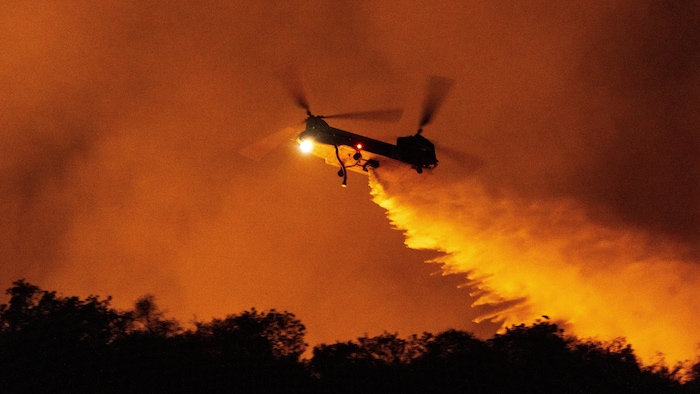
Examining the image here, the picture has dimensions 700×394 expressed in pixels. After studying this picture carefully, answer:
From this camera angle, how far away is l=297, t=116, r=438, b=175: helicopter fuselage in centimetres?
2609

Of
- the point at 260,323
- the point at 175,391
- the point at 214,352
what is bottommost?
the point at 175,391

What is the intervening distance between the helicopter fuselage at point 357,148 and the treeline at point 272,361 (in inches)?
350

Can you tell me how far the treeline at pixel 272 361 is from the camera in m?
28.7

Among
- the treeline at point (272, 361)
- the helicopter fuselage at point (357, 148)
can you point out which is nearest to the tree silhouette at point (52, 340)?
the treeline at point (272, 361)

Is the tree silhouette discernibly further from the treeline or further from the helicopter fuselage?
the helicopter fuselage

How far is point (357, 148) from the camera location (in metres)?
26.8

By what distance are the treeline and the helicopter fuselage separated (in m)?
8.89

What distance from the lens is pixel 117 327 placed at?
109ft

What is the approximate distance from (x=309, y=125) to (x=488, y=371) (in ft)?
45.2

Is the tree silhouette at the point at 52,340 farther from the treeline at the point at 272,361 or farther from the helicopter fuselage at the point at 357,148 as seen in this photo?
the helicopter fuselage at the point at 357,148

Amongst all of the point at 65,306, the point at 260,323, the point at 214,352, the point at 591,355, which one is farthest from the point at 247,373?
the point at 591,355

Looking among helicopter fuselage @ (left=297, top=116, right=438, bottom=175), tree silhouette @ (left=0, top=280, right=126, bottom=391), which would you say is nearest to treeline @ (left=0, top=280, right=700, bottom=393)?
tree silhouette @ (left=0, top=280, right=126, bottom=391)

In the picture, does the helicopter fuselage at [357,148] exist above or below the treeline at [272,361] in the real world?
above

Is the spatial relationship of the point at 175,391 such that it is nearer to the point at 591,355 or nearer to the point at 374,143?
the point at 374,143
